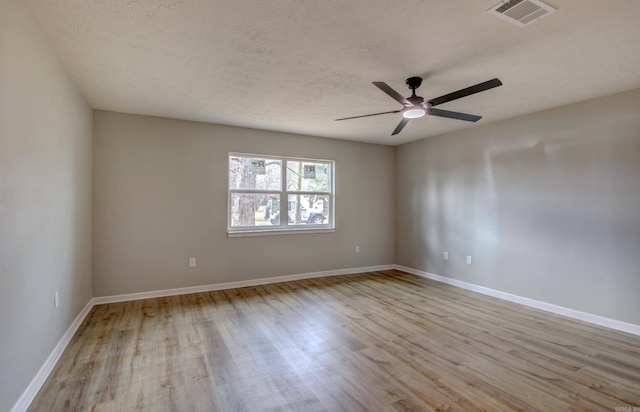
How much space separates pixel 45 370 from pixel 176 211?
233cm

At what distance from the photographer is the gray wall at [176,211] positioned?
12.7 ft

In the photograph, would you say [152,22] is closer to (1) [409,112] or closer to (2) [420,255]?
(1) [409,112]

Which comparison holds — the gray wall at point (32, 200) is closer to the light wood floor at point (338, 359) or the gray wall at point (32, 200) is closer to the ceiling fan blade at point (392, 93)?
the light wood floor at point (338, 359)

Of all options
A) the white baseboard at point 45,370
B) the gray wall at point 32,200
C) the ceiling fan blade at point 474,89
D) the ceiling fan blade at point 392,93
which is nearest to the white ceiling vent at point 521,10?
the ceiling fan blade at point 474,89

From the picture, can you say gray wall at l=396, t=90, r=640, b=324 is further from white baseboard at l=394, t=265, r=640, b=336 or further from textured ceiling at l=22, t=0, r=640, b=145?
textured ceiling at l=22, t=0, r=640, b=145

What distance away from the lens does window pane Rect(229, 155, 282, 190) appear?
4680 millimetres

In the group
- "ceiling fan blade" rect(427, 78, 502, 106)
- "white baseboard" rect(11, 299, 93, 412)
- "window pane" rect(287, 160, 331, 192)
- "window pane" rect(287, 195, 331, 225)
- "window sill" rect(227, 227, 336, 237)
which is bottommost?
"white baseboard" rect(11, 299, 93, 412)

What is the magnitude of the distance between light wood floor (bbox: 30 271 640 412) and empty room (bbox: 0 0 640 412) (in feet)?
0.08

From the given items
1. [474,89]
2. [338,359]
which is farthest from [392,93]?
[338,359]

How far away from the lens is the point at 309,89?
3.10 m

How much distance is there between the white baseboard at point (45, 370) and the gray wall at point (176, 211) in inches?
38.8

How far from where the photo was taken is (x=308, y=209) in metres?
A: 5.30

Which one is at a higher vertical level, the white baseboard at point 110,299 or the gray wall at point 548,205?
the gray wall at point 548,205

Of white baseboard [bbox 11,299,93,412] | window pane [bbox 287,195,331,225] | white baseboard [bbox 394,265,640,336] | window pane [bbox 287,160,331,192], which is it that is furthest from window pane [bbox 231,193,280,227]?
white baseboard [bbox 394,265,640,336]
